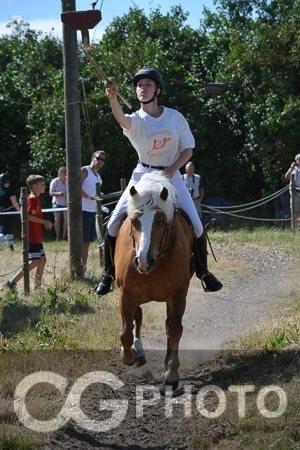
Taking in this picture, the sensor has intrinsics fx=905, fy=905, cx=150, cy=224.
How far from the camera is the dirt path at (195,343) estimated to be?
685cm

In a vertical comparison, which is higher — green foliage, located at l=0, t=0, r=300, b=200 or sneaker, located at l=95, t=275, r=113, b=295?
green foliage, located at l=0, t=0, r=300, b=200

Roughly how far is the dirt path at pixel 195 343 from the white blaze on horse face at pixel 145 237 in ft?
4.14

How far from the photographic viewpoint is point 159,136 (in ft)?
28.7

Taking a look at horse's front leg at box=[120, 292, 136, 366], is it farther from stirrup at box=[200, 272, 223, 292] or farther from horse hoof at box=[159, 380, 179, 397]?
stirrup at box=[200, 272, 223, 292]

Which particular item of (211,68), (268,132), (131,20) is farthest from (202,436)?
(131,20)

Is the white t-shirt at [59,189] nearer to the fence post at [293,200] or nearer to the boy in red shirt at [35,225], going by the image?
the fence post at [293,200]

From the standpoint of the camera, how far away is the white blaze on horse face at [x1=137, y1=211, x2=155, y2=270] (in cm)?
752

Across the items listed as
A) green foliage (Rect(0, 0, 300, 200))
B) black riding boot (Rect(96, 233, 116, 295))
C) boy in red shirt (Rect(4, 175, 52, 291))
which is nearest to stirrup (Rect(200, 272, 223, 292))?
black riding boot (Rect(96, 233, 116, 295))

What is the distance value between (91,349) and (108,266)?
2.99 feet

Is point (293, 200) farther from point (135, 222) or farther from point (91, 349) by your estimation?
point (135, 222)

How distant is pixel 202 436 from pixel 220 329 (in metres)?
4.35

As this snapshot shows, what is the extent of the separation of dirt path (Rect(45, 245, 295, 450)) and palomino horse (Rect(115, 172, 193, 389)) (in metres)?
0.51

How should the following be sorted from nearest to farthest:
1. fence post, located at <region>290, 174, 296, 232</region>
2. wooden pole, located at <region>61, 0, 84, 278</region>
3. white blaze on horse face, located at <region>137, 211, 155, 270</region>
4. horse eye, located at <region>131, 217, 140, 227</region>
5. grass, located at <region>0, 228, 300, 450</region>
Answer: grass, located at <region>0, 228, 300, 450</region> → white blaze on horse face, located at <region>137, 211, 155, 270</region> → horse eye, located at <region>131, 217, 140, 227</region> → wooden pole, located at <region>61, 0, 84, 278</region> → fence post, located at <region>290, 174, 296, 232</region>

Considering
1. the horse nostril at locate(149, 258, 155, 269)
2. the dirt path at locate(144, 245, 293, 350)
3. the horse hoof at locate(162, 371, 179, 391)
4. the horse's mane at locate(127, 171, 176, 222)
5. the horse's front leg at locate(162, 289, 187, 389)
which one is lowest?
the dirt path at locate(144, 245, 293, 350)
